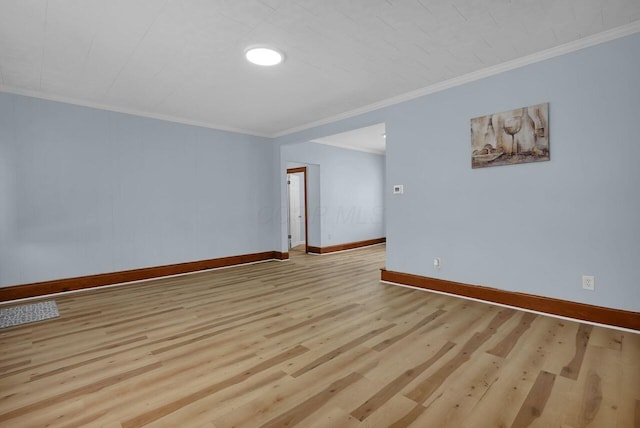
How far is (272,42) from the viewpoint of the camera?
2.91 metres

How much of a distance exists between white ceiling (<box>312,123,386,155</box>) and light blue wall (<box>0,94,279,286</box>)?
1.96 m

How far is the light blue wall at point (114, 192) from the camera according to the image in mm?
4098

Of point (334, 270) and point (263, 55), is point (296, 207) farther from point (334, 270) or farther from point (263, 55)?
point (263, 55)

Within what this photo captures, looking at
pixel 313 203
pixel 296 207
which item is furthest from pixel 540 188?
pixel 296 207

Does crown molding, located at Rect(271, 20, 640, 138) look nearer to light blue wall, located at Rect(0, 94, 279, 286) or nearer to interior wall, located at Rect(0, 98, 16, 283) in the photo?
light blue wall, located at Rect(0, 94, 279, 286)

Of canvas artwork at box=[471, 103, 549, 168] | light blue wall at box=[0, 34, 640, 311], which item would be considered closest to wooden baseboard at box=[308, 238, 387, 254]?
light blue wall at box=[0, 34, 640, 311]

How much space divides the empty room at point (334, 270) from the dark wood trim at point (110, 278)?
3cm

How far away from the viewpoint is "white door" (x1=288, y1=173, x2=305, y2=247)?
30.6 ft

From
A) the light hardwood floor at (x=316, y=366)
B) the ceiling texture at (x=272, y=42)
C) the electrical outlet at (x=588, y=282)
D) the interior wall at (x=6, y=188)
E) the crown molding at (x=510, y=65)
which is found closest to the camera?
the light hardwood floor at (x=316, y=366)

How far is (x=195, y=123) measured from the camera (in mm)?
5641

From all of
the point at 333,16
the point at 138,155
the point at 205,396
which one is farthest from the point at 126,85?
the point at 205,396

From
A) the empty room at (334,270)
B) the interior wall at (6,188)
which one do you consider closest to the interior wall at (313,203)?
the empty room at (334,270)

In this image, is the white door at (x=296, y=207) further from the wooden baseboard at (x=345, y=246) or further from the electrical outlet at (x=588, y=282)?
the electrical outlet at (x=588, y=282)

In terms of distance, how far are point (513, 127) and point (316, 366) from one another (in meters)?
3.18
